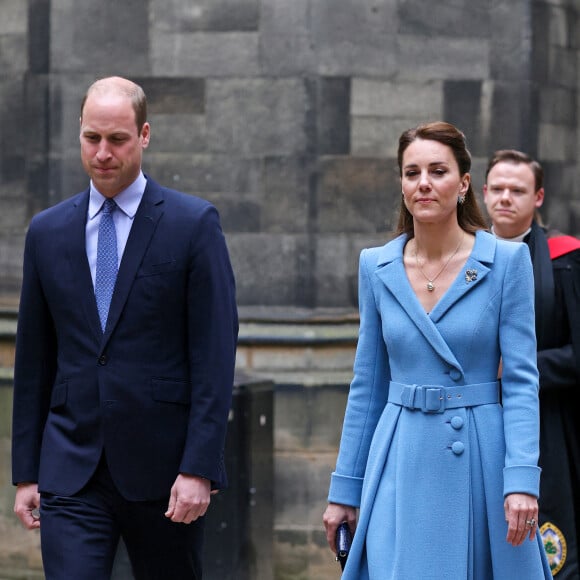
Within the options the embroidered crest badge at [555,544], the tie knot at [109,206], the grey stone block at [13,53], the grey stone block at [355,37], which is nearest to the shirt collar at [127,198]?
the tie knot at [109,206]

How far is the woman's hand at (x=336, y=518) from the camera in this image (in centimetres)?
433

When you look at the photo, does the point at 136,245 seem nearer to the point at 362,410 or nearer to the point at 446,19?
the point at 362,410

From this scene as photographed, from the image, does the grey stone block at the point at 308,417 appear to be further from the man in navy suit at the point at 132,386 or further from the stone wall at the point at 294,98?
the man in navy suit at the point at 132,386

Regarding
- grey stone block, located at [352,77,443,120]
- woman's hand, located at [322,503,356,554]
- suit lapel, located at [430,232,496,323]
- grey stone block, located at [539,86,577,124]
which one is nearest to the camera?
suit lapel, located at [430,232,496,323]

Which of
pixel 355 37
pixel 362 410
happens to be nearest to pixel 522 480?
pixel 362 410

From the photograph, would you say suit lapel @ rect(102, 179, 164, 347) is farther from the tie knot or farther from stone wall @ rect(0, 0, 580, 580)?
stone wall @ rect(0, 0, 580, 580)

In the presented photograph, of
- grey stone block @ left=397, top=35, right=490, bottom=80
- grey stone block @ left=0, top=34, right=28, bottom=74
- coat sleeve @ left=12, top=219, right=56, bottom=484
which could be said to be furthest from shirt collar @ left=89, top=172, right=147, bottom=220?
grey stone block @ left=0, top=34, right=28, bottom=74

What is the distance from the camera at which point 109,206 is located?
4.57m

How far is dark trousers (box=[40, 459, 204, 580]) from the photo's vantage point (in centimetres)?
435

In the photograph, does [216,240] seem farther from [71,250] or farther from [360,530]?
[360,530]

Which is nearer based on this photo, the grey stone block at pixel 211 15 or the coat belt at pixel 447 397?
the coat belt at pixel 447 397

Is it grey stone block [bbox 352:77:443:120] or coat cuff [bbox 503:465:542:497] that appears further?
grey stone block [bbox 352:77:443:120]

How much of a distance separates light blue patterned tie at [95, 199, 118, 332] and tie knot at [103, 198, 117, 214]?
2 cm

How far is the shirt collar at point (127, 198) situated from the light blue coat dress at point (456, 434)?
0.85m
